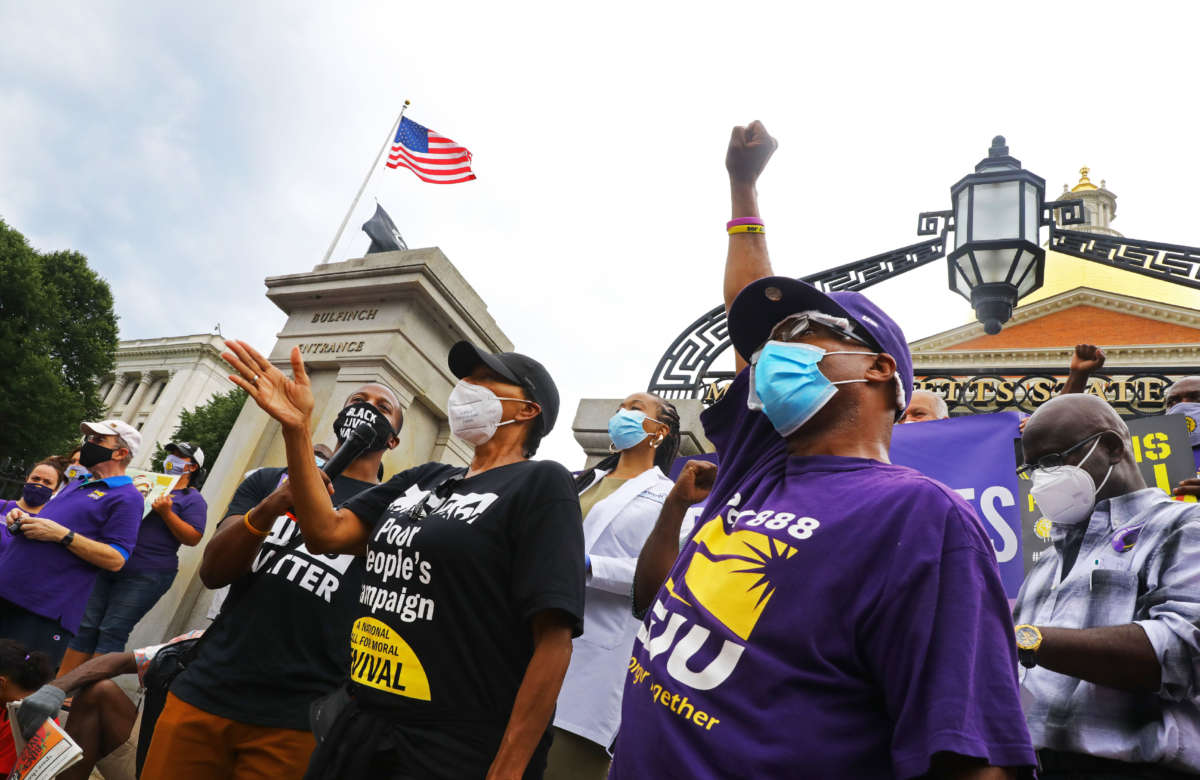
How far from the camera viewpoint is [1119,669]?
Result: 214 cm

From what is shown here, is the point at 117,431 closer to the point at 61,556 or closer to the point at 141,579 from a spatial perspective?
the point at 61,556

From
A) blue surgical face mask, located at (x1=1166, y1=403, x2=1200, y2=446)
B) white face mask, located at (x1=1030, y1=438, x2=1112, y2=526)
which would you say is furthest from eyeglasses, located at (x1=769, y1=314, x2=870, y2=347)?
blue surgical face mask, located at (x1=1166, y1=403, x2=1200, y2=446)

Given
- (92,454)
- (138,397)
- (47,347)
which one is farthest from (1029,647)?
(138,397)

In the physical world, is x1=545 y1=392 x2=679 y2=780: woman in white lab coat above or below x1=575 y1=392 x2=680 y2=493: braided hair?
below

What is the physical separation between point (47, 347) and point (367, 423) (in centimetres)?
3411

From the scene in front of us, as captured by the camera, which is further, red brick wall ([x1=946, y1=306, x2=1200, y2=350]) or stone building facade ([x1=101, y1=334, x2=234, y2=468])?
stone building facade ([x1=101, y1=334, x2=234, y2=468])

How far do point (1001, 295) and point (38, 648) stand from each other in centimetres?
680

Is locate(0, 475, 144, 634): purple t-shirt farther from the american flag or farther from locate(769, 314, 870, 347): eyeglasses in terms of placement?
the american flag

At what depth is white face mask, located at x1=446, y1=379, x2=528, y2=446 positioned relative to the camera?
2.96 meters

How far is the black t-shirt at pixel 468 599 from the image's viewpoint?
226 cm

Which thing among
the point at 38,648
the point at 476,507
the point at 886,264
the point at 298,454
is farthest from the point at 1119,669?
the point at 886,264

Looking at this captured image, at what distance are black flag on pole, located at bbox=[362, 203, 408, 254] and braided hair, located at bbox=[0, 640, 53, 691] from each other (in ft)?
15.2

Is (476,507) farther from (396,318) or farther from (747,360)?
(396,318)

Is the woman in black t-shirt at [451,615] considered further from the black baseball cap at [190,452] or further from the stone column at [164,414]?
the stone column at [164,414]
